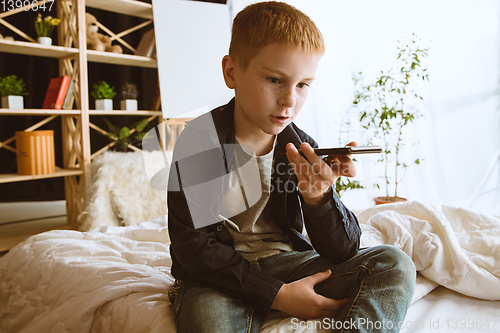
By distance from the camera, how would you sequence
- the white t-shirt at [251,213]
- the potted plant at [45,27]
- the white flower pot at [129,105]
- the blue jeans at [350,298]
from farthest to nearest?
the white flower pot at [129,105]
the potted plant at [45,27]
the white t-shirt at [251,213]
the blue jeans at [350,298]

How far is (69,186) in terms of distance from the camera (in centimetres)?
239

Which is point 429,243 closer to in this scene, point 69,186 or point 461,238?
point 461,238

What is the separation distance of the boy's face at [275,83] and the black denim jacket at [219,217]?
110mm

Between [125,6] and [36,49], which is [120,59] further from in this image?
[36,49]

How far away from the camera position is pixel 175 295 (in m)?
0.80

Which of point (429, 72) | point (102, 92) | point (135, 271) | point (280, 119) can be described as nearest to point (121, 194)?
point (102, 92)

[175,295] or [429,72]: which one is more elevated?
[429,72]

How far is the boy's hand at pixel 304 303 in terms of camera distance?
71cm

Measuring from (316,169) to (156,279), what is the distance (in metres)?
0.50

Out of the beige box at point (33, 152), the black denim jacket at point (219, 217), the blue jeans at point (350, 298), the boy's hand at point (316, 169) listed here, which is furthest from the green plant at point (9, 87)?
the boy's hand at point (316, 169)

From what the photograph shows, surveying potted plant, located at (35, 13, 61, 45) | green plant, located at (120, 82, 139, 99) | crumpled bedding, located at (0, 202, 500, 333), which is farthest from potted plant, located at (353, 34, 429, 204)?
potted plant, located at (35, 13, 61, 45)

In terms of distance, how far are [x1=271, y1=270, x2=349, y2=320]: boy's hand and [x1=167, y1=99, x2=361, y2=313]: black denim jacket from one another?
0.07 feet

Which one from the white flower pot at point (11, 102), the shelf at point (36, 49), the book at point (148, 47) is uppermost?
the book at point (148, 47)

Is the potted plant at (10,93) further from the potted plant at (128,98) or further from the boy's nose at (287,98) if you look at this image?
the boy's nose at (287,98)
